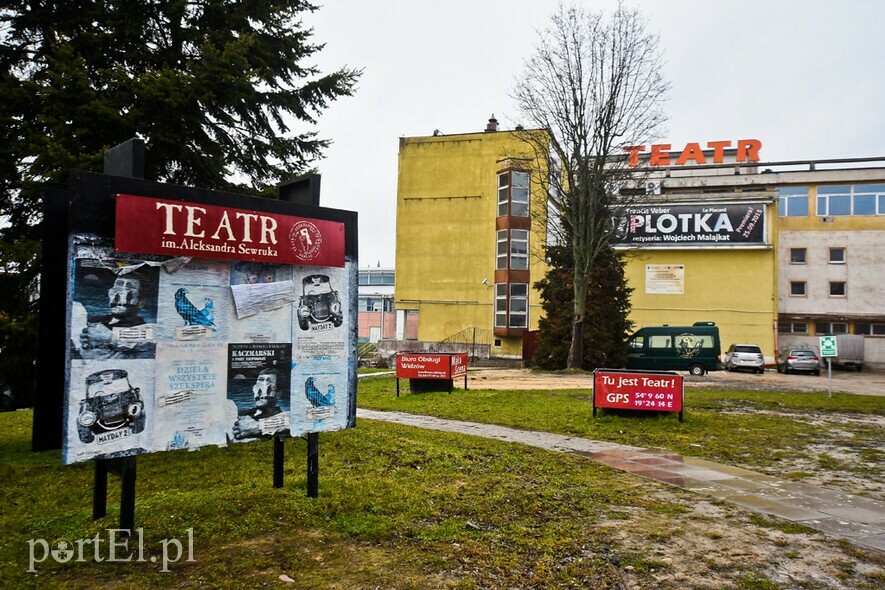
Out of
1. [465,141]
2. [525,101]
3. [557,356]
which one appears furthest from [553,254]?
[465,141]

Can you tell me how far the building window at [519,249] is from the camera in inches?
1517

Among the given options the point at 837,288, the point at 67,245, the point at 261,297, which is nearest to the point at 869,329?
the point at 837,288

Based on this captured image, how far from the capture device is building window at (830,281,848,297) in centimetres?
4172

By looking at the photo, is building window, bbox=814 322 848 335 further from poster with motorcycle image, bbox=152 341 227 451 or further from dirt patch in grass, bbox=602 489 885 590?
poster with motorcycle image, bbox=152 341 227 451

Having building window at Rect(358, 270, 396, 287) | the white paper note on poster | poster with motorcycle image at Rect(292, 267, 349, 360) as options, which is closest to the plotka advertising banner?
poster with motorcycle image at Rect(292, 267, 349, 360)

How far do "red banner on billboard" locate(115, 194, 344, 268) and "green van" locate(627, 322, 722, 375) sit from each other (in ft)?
88.5

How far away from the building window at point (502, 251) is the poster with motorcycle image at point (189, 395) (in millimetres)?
33745

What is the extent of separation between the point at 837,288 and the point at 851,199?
6.40 metres

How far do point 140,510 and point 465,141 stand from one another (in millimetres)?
38188

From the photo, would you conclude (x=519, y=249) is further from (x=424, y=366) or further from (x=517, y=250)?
(x=424, y=366)

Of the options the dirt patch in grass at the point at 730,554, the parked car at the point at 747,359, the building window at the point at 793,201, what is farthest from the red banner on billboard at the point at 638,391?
the building window at the point at 793,201

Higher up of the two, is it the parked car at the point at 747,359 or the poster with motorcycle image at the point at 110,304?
the poster with motorcycle image at the point at 110,304

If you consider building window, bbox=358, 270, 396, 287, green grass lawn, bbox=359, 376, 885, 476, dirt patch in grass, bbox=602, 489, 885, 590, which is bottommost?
green grass lawn, bbox=359, 376, 885, 476

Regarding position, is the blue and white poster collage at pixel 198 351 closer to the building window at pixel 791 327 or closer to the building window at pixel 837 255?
the building window at pixel 791 327
